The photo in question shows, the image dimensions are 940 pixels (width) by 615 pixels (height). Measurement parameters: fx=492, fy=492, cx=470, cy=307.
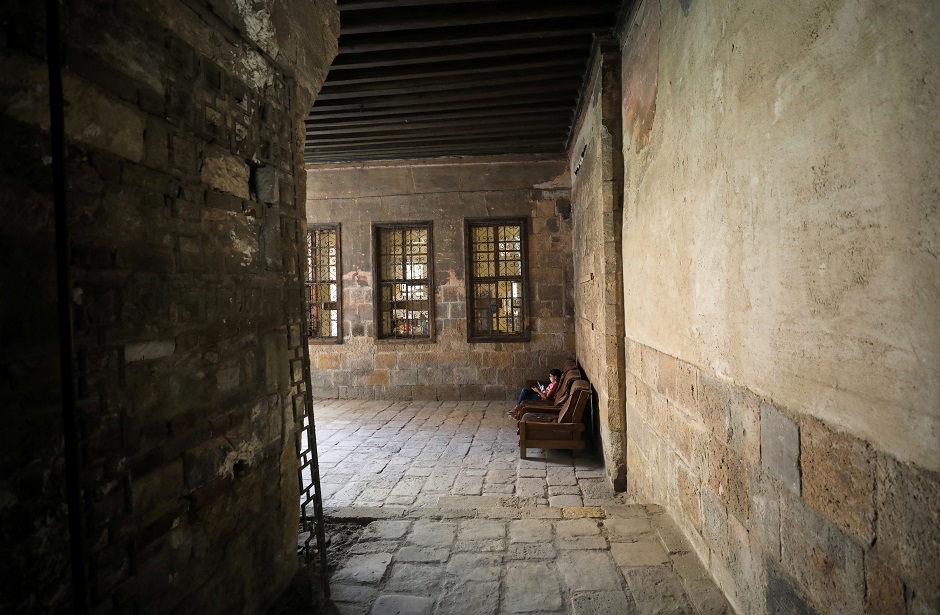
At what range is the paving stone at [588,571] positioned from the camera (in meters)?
2.43

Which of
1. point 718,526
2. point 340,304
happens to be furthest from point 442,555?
point 340,304

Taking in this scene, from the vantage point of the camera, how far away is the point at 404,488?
461 cm

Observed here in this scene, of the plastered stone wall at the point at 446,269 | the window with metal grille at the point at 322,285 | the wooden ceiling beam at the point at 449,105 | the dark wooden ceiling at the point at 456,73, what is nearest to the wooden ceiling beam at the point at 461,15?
the dark wooden ceiling at the point at 456,73

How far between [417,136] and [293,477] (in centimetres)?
558

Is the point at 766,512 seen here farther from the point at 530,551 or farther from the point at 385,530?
the point at 385,530

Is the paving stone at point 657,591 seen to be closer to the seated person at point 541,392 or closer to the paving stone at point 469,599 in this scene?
the paving stone at point 469,599

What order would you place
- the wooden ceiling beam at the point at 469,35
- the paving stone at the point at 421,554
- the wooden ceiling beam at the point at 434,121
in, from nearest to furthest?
1. the paving stone at the point at 421,554
2. the wooden ceiling beam at the point at 469,35
3. the wooden ceiling beam at the point at 434,121

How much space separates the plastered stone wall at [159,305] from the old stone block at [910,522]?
2185 mm

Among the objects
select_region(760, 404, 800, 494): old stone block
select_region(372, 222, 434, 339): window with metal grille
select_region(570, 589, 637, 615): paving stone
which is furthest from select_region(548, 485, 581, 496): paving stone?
select_region(372, 222, 434, 339): window with metal grille

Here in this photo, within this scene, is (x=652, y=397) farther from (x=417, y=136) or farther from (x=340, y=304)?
(x=340, y=304)

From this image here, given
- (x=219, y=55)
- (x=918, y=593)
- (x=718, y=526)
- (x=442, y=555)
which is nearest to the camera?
(x=918, y=593)

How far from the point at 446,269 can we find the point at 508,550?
604 cm

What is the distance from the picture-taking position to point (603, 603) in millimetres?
2287

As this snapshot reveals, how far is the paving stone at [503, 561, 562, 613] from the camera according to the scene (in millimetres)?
2297
